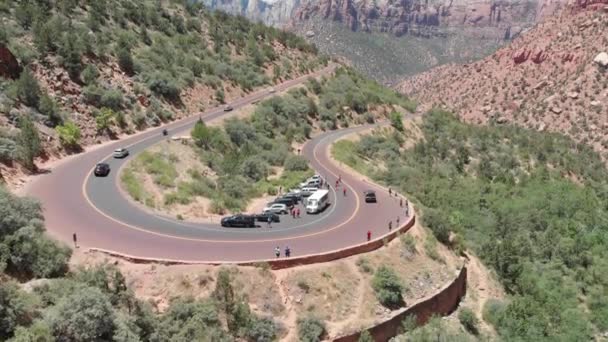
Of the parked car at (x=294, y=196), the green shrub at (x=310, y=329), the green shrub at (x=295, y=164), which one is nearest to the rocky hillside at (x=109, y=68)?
the green shrub at (x=295, y=164)

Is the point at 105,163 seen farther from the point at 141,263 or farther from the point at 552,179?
the point at 552,179

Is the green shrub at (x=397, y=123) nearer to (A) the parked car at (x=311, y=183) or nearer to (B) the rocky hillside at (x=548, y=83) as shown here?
(A) the parked car at (x=311, y=183)

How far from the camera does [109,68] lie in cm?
6128

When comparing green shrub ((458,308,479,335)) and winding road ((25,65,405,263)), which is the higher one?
winding road ((25,65,405,263))

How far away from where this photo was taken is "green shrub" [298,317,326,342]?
84.3 feet

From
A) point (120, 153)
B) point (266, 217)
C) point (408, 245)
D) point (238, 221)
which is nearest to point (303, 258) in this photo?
point (238, 221)

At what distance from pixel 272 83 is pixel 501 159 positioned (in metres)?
36.3

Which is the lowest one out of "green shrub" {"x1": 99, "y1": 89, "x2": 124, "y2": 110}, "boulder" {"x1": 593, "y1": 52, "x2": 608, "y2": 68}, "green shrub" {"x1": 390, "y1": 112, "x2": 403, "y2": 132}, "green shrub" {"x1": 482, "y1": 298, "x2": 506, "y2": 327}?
"green shrub" {"x1": 482, "y1": 298, "x2": 506, "y2": 327}

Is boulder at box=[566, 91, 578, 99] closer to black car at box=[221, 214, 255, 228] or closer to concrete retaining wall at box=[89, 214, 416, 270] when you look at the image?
concrete retaining wall at box=[89, 214, 416, 270]

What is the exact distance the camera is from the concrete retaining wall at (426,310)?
2767cm

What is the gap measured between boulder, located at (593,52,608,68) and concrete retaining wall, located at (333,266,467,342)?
289ft

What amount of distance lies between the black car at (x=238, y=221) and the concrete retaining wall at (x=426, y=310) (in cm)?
1097

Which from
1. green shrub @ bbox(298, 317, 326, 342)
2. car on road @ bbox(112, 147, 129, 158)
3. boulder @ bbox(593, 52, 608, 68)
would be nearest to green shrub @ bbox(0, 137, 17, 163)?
car on road @ bbox(112, 147, 129, 158)

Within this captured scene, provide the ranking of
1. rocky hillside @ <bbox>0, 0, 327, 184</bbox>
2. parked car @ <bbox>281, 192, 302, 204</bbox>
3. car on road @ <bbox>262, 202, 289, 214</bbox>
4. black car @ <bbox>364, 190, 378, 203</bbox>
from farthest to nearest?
rocky hillside @ <bbox>0, 0, 327, 184</bbox>
black car @ <bbox>364, 190, 378, 203</bbox>
parked car @ <bbox>281, 192, 302, 204</bbox>
car on road @ <bbox>262, 202, 289, 214</bbox>
